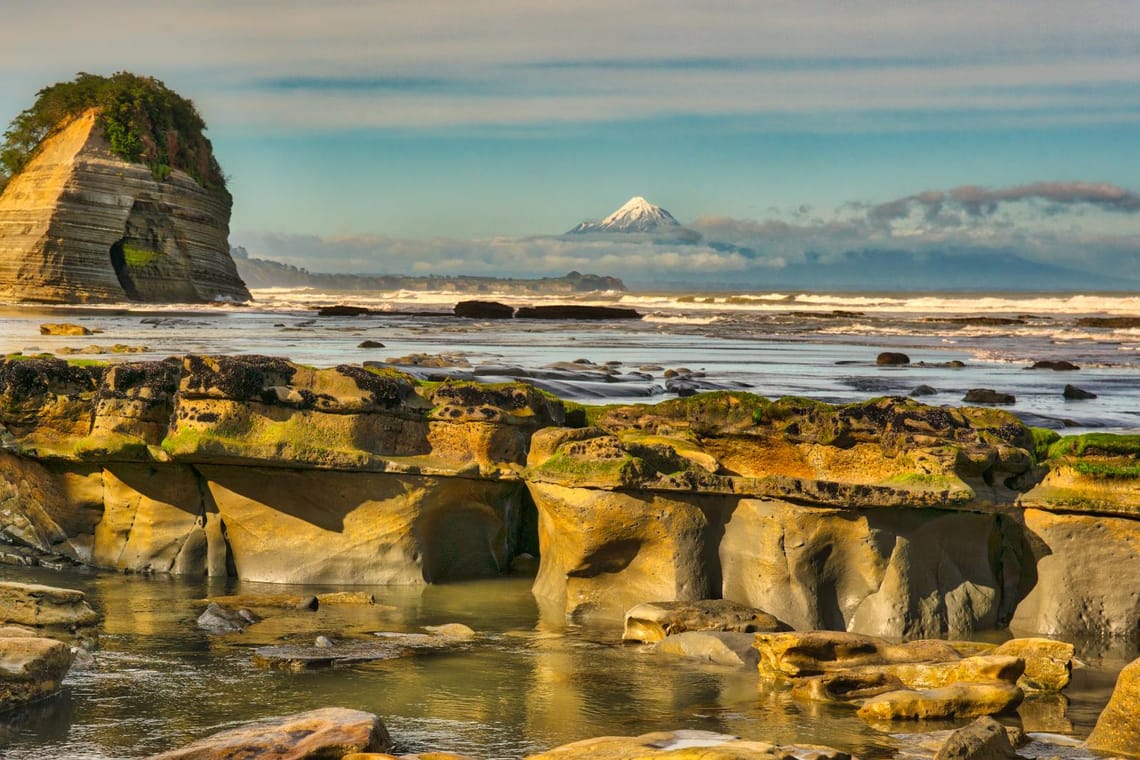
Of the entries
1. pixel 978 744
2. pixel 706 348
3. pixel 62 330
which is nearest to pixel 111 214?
pixel 62 330

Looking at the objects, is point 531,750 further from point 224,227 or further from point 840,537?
point 224,227

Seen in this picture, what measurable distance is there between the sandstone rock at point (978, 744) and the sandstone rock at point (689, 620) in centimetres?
256

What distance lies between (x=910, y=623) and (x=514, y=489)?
11.1ft

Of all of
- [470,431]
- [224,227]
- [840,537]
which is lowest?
[840,537]

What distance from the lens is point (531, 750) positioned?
19.7ft

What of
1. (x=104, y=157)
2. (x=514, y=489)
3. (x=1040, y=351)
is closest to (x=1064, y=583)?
(x=514, y=489)

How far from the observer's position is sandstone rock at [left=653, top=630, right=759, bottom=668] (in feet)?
25.3

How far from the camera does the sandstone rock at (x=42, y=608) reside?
25.9 feet

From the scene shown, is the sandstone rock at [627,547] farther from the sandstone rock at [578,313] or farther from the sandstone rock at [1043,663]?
the sandstone rock at [578,313]

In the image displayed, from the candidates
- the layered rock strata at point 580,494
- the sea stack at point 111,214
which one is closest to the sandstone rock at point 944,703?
the layered rock strata at point 580,494

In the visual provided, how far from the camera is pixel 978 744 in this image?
5.64 meters

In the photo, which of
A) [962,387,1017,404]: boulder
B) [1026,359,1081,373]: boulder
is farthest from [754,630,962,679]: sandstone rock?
[1026,359,1081,373]: boulder

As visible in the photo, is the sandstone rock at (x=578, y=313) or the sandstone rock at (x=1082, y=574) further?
the sandstone rock at (x=578, y=313)

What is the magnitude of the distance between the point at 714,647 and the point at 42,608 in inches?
169
